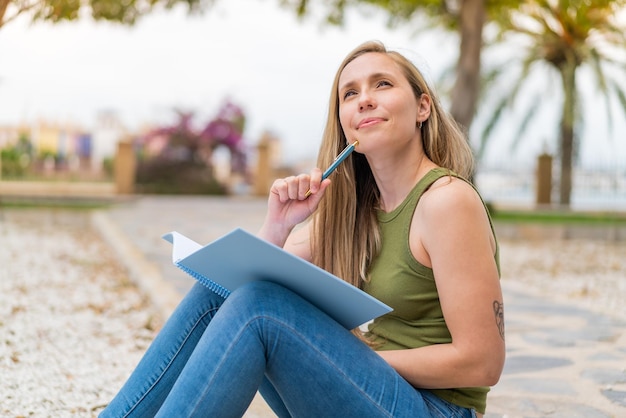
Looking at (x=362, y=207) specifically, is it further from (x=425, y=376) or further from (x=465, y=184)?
(x=425, y=376)

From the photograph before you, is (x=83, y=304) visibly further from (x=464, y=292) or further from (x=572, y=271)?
(x=572, y=271)

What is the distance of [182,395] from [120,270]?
5333 mm

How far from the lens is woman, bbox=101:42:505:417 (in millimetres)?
1551

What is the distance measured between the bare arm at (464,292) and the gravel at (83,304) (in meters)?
1.51

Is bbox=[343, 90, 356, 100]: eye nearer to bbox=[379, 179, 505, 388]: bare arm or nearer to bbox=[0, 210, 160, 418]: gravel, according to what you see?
bbox=[379, 179, 505, 388]: bare arm

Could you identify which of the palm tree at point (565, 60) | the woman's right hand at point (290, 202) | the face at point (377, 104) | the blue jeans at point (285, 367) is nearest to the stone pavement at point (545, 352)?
the woman's right hand at point (290, 202)

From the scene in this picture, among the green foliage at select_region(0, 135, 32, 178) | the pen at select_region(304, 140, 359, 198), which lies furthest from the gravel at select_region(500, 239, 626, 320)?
the green foliage at select_region(0, 135, 32, 178)

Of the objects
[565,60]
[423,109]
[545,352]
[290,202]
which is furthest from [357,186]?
[565,60]

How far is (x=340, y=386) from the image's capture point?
154 cm

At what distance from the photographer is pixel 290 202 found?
202 cm

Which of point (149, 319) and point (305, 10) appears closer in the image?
point (149, 319)

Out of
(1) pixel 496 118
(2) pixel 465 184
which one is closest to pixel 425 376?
(2) pixel 465 184

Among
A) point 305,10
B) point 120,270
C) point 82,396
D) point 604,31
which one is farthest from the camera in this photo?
point 604,31

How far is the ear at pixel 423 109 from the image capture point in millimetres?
1877
